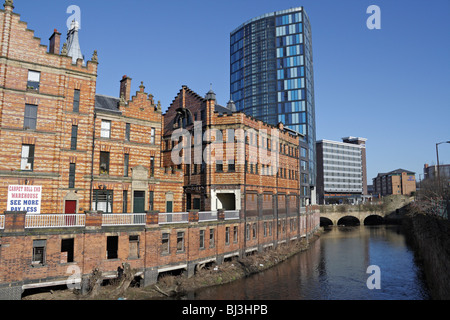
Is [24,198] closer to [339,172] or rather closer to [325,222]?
[325,222]

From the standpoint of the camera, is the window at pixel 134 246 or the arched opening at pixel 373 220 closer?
the window at pixel 134 246

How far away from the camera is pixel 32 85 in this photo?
2631 centimetres

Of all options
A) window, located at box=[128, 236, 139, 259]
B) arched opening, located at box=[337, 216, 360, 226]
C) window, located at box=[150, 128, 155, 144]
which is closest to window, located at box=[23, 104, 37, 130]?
window, located at box=[150, 128, 155, 144]

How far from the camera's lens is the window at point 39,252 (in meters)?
20.8

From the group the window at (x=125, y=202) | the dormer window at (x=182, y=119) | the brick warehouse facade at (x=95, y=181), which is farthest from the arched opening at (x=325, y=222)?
the window at (x=125, y=202)

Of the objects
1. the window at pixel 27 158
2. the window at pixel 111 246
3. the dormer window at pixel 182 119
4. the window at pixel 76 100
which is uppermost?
the dormer window at pixel 182 119

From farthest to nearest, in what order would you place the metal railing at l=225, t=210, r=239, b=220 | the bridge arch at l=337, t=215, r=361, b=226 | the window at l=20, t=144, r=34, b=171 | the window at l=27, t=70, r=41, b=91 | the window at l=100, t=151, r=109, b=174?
the bridge arch at l=337, t=215, r=361, b=226 < the metal railing at l=225, t=210, r=239, b=220 < the window at l=100, t=151, r=109, b=174 < the window at l=27, t=70, r=41, b=91 < the window at l=20, t=144, r=34, b=171

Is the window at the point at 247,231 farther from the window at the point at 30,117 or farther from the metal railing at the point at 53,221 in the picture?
the window at the point at 30,117

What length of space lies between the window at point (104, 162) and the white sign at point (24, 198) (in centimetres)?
601

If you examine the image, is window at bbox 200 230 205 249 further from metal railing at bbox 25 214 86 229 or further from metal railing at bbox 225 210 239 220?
metal railing at bbox 25 214 86 229

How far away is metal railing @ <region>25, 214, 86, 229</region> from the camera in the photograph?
20.7 meters

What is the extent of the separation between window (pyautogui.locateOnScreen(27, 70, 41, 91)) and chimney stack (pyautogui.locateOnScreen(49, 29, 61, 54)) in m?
2.91

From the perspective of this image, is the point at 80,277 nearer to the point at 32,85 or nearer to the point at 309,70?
the point at 32,85

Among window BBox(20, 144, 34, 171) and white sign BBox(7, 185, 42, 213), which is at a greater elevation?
window BBox(20, 144, 34, 171)
